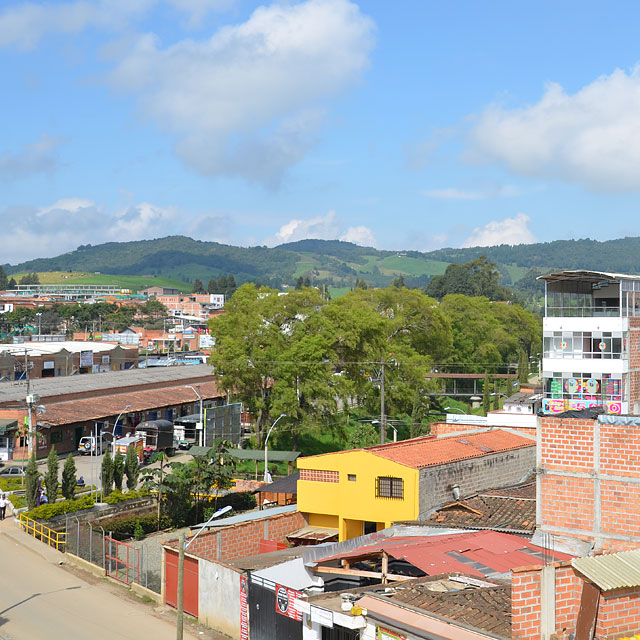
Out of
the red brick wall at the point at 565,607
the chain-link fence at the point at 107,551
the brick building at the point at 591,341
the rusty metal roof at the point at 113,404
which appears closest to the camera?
the red brick wall at the point at 565,607

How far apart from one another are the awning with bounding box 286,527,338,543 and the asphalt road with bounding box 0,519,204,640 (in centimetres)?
631

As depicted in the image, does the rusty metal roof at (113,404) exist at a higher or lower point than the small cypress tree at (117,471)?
higher

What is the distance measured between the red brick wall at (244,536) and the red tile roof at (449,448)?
Answer: 4201 millimetres

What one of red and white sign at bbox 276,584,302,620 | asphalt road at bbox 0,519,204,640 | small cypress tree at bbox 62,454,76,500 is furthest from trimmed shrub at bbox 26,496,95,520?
red and white sign at bbox 276,584,302,620

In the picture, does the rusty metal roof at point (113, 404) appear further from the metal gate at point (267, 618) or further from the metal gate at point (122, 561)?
the metal gate at point (267, 618)

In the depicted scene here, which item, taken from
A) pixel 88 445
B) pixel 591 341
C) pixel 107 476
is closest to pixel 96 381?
pixel 88 445

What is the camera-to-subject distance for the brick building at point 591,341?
43.3 meters

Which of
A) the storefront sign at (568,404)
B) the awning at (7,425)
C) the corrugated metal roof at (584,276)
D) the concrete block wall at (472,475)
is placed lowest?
the awning at (7,425)

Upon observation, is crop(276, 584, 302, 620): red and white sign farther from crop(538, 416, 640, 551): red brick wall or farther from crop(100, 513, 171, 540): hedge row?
crop(100, 513, 171, 540): hedge row

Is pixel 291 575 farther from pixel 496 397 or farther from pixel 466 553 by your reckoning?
pixel 496 397

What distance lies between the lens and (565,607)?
1602cm

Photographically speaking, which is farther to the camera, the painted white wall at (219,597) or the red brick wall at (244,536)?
the red brick wall at (244,536)

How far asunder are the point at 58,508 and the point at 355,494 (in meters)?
14.2

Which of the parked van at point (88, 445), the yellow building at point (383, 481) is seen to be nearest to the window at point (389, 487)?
the yellow building at point (383, 481)
